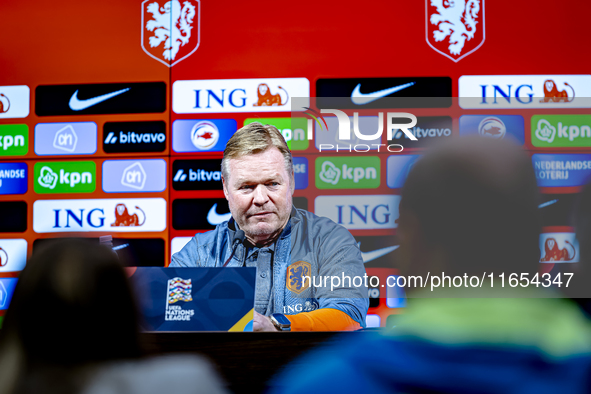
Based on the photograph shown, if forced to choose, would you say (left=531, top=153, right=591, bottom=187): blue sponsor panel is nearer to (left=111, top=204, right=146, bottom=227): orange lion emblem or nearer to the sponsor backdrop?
the sponsor backdrop

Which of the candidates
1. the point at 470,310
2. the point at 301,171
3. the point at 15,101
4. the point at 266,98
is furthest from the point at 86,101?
the point at 470,310

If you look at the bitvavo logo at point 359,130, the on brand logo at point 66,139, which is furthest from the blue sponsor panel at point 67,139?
the bitvavo logo at point 359,130

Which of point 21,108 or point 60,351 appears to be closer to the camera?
point 60,351

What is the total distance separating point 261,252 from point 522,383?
5.49 feet

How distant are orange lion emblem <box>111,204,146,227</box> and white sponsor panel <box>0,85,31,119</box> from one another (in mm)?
752

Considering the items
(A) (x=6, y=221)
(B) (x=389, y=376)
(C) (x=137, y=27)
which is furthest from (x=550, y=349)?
(A) (x=6, y=221)

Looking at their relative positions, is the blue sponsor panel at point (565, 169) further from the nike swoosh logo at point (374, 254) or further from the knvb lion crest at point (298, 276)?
the knvb lion crest at point (298, 276)

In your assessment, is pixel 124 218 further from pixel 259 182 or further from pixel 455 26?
pixel 455 26

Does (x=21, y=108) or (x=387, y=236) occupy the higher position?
(x=21, y=108)

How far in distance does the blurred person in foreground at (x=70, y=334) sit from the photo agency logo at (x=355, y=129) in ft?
5.64

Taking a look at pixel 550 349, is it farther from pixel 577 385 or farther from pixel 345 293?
pixel 345 293

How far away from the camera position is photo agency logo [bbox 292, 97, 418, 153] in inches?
91.4

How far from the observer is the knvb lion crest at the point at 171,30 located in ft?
7.97

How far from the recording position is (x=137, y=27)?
96.3 inches
